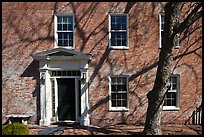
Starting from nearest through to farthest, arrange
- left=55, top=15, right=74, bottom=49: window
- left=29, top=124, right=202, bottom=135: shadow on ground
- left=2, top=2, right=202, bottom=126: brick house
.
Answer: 1. left=29, top=124, right=202, bottom=135: shadow on ground
2. left=2, top=2, right=202, bottom=126: brick house
3. left=55, top=15, right=74, bottom=49: window

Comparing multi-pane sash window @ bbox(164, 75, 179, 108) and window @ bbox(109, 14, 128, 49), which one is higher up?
window @ bbox(109, 14, 128, 49)

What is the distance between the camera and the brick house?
14727 mm

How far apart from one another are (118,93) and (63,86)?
123 inches

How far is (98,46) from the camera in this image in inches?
580

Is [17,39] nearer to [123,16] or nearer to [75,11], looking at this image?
[75,11]

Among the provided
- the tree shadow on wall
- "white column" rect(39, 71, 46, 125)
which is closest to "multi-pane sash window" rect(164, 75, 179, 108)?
"white column" rect(39, 71, 46, 125)

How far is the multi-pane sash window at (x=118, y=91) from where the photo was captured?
14938 mm

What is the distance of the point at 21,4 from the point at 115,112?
26.2 ft

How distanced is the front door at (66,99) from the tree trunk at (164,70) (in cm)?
527

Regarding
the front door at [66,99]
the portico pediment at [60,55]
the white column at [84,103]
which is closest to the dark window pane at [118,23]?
the portico pediment at [60,55]

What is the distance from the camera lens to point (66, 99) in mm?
15000

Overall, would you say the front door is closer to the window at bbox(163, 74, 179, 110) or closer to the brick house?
the brick house

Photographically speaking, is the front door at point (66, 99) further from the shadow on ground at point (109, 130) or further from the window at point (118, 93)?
the window at point (118, 93)

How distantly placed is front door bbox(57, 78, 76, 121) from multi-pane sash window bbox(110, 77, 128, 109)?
220 centimetres
